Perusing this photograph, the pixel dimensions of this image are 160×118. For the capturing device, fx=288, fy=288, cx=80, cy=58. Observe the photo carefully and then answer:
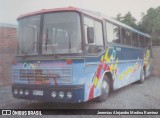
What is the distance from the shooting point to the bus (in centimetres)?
523

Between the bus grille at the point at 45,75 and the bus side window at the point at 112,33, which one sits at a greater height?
the bus side window at the point at 112,33

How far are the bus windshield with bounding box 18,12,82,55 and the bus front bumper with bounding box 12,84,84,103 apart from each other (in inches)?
25.3

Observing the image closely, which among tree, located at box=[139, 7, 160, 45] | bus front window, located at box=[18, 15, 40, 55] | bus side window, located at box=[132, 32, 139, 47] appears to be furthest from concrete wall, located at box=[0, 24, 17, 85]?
tree, located at box=[139, 7, 160, 45]

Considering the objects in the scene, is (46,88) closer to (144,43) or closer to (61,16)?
(61,16)

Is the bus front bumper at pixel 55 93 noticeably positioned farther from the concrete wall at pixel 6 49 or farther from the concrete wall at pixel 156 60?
the concrete wall at pixel 156 60

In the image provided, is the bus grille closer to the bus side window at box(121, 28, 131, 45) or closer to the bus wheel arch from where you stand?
the bus wheel arch

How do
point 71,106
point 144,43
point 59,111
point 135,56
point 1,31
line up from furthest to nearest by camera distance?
point 144,43 → point 135,56 → point 1,31 → point 71,106 → point 59,111

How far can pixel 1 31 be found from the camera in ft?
28.6

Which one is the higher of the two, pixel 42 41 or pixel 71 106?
pixel 42 41

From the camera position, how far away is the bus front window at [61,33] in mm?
5293

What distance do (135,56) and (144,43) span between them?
1717mm

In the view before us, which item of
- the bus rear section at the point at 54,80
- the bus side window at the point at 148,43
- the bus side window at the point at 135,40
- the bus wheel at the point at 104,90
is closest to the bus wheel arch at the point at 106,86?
the bus wheel at the point at 104,90

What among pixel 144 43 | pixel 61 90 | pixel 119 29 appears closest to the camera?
pixel 61 90

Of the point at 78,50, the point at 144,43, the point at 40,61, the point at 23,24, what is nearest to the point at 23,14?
the point at 23,24
